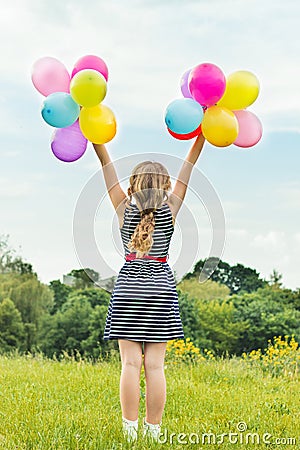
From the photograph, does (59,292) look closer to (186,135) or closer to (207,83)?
(186,135)

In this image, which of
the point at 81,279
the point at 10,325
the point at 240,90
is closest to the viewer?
the point at 240,90

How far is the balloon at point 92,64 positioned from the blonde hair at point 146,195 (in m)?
0.61

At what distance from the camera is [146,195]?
3.10m

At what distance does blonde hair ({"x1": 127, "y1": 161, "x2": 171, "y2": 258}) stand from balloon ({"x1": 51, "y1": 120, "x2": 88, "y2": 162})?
414 millimetres

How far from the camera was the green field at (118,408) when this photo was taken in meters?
3.16

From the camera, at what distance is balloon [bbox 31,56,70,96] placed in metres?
3.37

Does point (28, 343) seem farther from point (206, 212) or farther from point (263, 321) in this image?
point (206, 212)

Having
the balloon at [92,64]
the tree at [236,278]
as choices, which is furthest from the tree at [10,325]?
the balloon at [92,64]

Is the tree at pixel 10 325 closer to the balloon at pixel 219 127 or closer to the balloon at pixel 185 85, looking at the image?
the balloon at pixel 185 85

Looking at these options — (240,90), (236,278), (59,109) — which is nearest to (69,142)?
(59,109)

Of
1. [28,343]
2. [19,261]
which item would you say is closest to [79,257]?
[28,343]

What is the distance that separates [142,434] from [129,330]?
0.51 m

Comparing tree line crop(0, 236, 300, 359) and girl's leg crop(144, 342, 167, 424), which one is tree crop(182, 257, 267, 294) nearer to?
tree line crop(0, 236, 300, 359)

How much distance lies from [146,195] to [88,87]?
60cm
